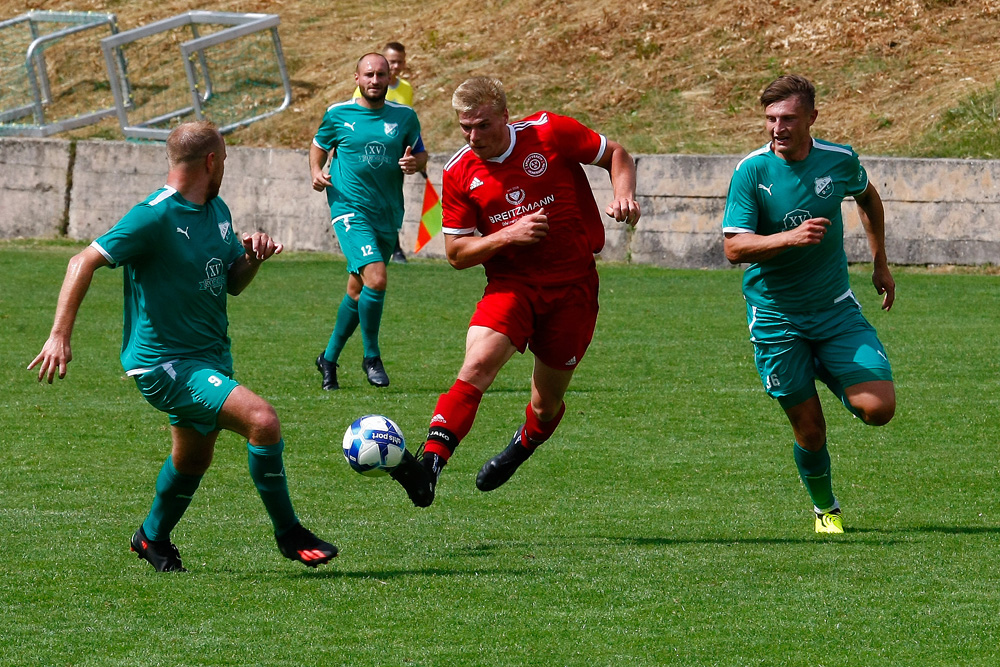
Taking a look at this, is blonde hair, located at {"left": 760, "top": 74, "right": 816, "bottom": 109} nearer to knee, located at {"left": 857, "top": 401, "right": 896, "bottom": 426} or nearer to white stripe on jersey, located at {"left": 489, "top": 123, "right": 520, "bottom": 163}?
white stripe on jersey, located at {"left": 489, "top": 123, "right": 520, "bottom": 163}

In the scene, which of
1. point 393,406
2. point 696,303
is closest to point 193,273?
point 393,406

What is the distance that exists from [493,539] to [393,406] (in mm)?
3373

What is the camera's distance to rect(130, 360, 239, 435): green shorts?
539 centimetres

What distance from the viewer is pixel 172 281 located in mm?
5480

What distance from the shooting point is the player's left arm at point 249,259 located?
5.51 metres

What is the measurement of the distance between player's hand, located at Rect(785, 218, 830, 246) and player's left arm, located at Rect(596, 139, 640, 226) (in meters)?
0.67

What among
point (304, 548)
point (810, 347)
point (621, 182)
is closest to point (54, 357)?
point (304, 548)

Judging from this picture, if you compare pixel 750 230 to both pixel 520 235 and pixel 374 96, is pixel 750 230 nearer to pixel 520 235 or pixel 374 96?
pixel 520 235

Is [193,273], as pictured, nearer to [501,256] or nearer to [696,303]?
[501,256]

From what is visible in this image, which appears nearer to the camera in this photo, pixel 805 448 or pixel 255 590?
pixel 255 590

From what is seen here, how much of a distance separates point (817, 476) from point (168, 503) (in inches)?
111

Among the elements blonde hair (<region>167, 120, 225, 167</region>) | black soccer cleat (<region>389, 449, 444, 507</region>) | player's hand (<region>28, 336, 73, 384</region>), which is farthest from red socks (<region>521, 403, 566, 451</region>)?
player's hand (<region>28, 336, 73, 384</region>)

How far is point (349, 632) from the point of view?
479 centimetres

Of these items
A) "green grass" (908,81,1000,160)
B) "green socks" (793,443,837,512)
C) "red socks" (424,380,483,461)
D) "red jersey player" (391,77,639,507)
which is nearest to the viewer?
"red socks" (424,380,483,461)
